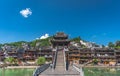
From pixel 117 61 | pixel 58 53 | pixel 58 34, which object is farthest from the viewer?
pixel 117 61

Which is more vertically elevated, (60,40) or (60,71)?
(60,40)

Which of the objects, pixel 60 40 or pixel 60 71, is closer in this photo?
pixel 60 71

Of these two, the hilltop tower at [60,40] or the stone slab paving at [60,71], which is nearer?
the stone slab paving at [60,71]

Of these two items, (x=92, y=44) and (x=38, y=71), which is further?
(x=92, y=44)

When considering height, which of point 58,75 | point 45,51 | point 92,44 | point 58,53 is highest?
point 92,44

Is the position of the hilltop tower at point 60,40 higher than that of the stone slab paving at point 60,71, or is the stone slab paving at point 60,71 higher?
the hilltop tower at point 60,40

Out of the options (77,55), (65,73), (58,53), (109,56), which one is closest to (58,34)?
(77,55)

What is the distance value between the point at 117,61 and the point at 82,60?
10.5 metres

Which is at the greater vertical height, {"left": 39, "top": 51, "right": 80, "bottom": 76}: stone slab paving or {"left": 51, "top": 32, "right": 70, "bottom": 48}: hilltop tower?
{"left": 51, "top": 32, "right": 70, "bottom": 48}: hilltop tower

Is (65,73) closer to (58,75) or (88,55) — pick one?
(58,75)

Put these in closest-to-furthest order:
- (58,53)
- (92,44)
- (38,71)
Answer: (38,71) < (58,53) < (92,44)

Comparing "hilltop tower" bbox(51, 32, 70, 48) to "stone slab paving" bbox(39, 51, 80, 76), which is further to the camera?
"hilltop tower" bbox(51, 32, 70, 48)

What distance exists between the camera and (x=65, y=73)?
34.4 m

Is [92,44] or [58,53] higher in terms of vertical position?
[92,44]
